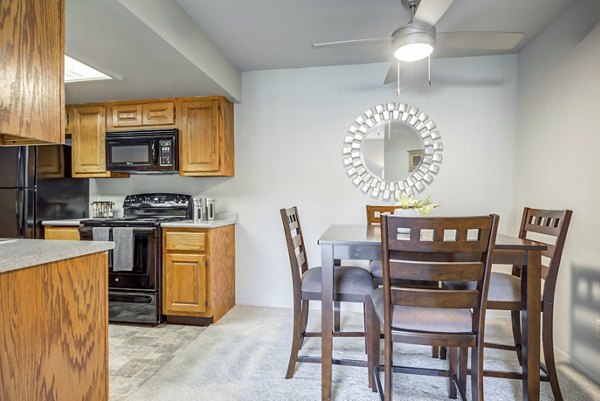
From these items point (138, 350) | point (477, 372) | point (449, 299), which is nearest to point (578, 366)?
point (477, 372)

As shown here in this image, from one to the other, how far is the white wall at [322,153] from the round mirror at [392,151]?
8cm

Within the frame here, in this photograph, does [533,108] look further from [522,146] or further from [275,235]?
[275,235]

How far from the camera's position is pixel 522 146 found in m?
2.89

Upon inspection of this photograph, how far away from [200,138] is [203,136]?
0.12 ft

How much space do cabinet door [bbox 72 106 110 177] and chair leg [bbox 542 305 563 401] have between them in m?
3.80

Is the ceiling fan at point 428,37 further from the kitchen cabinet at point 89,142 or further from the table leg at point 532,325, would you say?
the kitchen cabinet at point 89,142

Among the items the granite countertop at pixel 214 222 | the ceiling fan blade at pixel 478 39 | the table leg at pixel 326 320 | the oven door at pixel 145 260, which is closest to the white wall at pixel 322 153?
the granite countertop at pixel 214 222

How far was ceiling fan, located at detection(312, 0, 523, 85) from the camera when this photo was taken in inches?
67.2

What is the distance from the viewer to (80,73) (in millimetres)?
2688

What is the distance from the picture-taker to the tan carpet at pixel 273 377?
5.99 feet

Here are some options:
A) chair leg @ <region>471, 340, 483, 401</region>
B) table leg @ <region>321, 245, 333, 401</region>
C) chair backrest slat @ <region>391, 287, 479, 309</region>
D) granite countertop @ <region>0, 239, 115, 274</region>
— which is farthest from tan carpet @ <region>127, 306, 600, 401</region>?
granite countertop @ <region>0, 239, 115, 274</region>

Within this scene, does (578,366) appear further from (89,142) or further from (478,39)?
(89,142)

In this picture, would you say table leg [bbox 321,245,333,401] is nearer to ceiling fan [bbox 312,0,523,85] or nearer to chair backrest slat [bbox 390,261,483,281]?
chair backrest slat [bbox 390,261,483,281]

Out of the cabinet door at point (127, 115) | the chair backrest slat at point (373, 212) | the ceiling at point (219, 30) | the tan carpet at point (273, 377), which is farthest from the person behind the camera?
the cabinet door at point (127, 115)
